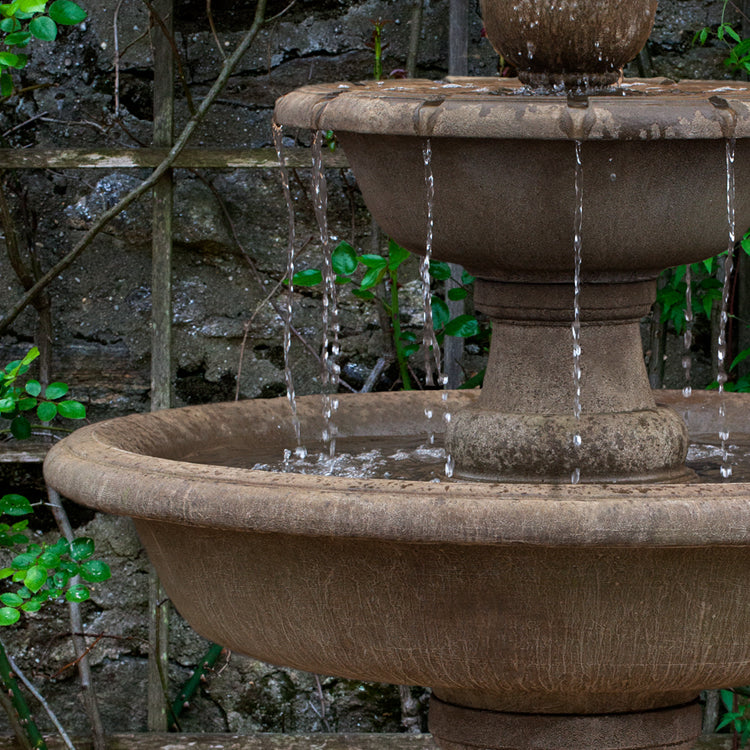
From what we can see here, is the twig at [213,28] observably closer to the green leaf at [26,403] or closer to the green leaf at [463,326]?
the green leaf at [463,326]

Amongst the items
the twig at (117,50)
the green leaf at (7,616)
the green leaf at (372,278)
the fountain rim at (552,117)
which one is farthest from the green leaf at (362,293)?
the fountain rim at (552,117)

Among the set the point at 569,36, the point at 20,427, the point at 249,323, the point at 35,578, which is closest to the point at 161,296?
the point at 249,323

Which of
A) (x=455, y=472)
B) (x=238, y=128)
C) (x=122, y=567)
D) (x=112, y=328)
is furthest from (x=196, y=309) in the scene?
(x=455, y=472)

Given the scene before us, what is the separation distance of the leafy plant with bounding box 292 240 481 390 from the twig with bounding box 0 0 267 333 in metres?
0.42

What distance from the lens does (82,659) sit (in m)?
2.94

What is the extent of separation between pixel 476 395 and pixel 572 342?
63cm

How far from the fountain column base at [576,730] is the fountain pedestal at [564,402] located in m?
0.33

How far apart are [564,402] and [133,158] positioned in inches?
62.6

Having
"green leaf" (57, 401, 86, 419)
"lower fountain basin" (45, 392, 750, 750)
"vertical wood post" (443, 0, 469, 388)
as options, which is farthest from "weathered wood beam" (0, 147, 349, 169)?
"lower fountain basin" (45, 392, 750, 750)

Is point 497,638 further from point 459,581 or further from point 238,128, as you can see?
point 238,128

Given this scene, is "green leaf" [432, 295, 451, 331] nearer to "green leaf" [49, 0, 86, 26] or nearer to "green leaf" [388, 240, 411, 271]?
"green leaf" [388, 240, 411, 271]

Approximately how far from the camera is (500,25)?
1.74 m

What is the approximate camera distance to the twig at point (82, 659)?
2900 mm

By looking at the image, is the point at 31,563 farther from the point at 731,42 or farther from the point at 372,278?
the point at 731,42
